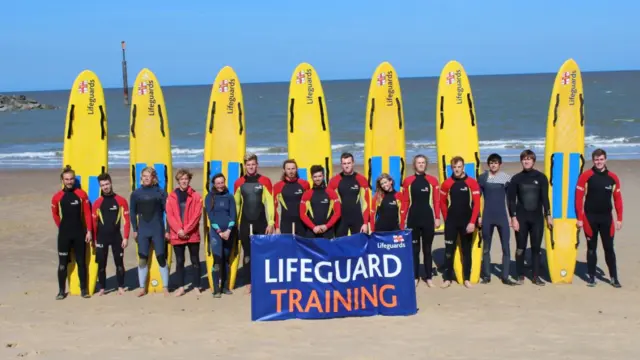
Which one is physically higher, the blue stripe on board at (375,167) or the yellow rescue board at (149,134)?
the yellow rescue board at (149,134)

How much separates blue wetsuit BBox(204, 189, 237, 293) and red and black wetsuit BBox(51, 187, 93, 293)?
3.89 ft

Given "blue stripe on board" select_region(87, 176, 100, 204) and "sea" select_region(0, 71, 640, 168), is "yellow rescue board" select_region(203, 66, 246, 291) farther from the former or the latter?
"sea" select_region(0, 71, 640, 168)

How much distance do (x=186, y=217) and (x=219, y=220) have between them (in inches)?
12.5

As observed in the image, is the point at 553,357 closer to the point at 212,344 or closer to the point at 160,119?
the point at 212,344

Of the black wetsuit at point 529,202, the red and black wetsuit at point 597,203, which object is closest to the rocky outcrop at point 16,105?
the black wetsuit at point 529,202

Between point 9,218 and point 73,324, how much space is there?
20.5 feet

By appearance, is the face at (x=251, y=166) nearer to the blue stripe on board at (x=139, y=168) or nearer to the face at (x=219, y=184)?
the face at (x=219, y=184)

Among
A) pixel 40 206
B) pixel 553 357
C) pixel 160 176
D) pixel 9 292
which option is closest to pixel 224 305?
pixel 160 176

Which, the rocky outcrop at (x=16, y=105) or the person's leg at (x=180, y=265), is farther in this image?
the rocky outcrop at (x=16, y=105)

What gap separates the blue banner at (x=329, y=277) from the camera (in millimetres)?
5773

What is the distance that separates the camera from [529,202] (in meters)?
6.65

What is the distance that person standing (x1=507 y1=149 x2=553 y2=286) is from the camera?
6637mm

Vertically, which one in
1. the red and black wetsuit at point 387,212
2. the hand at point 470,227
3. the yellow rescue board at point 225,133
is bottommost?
the hand at point 470,227

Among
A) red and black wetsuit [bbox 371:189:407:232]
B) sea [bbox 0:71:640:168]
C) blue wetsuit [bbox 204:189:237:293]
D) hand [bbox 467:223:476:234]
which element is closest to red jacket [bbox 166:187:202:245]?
blue wetsuit [bbox 204:189:237:293]
